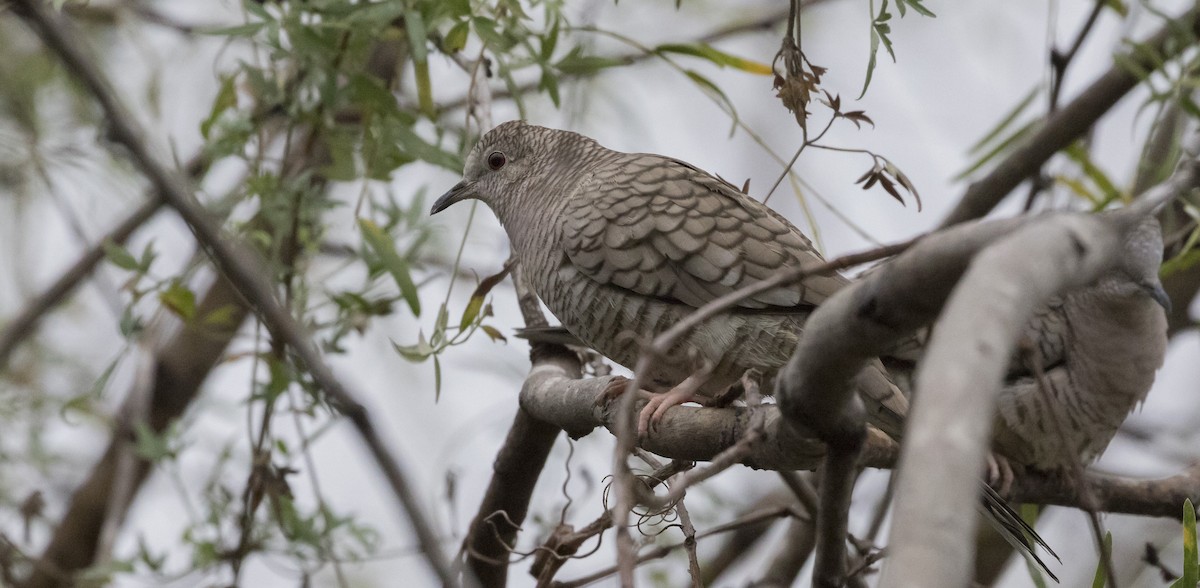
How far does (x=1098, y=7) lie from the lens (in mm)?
3600

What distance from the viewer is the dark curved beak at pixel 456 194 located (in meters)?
3.48

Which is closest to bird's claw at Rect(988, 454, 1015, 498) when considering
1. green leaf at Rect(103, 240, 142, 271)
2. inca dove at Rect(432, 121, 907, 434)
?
inca dove at Rect(432, 121, 907, 434)

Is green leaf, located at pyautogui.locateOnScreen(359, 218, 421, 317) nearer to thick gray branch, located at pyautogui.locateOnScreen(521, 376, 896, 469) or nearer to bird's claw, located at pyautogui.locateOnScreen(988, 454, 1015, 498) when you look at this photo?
thick gray branch, located at pyautogui.locateOnScreen(521, 376, 896, 469)

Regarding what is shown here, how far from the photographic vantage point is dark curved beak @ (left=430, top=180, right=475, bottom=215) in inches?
137

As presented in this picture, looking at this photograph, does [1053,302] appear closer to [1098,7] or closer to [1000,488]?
[1000,488]

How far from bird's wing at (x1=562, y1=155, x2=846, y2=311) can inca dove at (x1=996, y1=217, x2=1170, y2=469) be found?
4.03 feet

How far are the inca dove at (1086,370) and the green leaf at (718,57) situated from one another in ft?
4.15

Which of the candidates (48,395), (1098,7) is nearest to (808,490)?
(1098,7)

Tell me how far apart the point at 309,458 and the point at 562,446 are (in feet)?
3.07

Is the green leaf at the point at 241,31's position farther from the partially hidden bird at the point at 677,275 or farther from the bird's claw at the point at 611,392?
the bird's claw at the point at 611,392

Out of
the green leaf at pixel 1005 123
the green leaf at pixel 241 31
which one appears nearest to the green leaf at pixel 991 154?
the green leaf at pixel 1005 123

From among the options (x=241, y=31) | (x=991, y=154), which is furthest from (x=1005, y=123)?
(x=241, y=31)

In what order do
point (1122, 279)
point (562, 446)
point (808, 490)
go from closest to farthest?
point (808, 490)
point (1122, 279)
point (562, 446)

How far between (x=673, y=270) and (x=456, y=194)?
1.15 m
